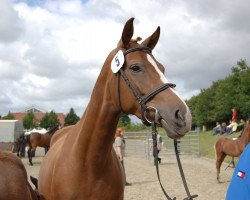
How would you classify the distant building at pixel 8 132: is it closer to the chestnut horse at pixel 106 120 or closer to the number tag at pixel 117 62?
the chestnut horse at pixel 106 120

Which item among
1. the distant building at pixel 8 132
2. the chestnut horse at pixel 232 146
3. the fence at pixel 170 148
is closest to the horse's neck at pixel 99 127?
the chestnut horse at pixel 232 146

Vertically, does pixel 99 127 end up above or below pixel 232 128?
below

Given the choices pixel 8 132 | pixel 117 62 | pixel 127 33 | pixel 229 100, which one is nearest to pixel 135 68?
pixel 117 62

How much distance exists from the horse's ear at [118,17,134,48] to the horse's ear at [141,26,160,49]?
0.42 feet

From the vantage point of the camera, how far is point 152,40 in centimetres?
289

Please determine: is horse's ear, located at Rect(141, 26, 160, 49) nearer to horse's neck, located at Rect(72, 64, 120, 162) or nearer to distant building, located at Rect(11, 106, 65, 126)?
horse's neck, located at Rect(72, 64, 120, 162)

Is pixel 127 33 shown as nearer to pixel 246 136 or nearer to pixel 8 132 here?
pixel 246 136

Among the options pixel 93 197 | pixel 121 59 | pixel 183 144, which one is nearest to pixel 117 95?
pixel 121 59

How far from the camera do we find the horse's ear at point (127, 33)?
263cm

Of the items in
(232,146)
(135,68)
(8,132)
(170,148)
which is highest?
(135,68)

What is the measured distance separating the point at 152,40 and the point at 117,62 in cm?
38

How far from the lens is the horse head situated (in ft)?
7.50

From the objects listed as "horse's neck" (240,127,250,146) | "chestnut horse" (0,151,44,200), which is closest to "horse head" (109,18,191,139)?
"chestnut horse" (0,151,44,200)

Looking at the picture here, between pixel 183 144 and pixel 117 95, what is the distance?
71.2 feet
